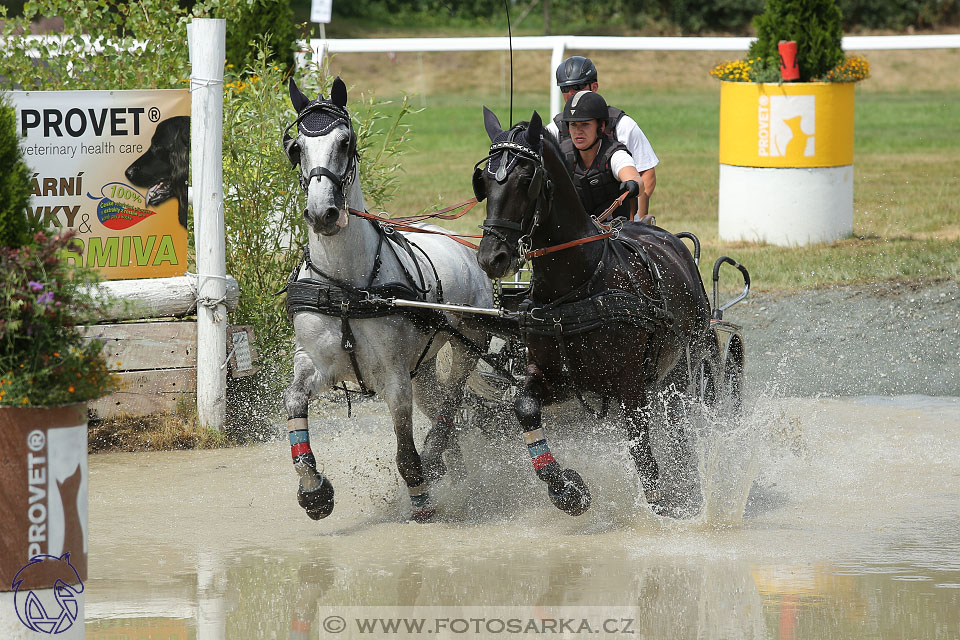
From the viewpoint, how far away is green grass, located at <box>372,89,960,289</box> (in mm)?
12352

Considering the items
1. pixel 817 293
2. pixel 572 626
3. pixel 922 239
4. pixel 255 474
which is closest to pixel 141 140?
pixel 255 474

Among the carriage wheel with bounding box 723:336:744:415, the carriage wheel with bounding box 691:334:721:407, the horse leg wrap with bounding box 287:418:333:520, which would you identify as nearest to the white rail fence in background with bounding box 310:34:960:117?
the carriage wheel with bounding box 723:336:744:415

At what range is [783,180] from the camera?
13453mm

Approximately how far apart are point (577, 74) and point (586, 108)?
34.4 inches

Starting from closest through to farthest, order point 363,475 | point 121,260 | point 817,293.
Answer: point 363,475, point 121,260, point 817,293

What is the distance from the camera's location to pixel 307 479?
5812mm

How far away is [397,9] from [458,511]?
41556mm

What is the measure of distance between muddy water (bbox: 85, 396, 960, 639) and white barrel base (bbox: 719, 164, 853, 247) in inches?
222

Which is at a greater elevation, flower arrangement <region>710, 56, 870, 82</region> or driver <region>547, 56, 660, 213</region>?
flower arrangement <region>710, 56, 870, 82</region>

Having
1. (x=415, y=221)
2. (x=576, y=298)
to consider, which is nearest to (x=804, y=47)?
(x=415, y=221)

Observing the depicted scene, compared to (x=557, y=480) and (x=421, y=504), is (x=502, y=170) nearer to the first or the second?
(x=557, y=480)

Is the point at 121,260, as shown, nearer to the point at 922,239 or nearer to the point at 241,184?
the point at 241,184

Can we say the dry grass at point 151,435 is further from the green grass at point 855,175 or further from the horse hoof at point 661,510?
the horse hoof at point 661,510

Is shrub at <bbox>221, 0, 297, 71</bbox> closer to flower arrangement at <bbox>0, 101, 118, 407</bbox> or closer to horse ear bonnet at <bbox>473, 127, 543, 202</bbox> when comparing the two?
horse ear bonnet at <bbox>473, 127, 543, 202</bbox>
